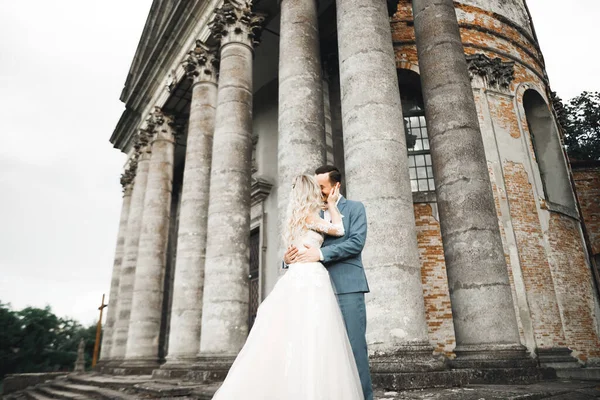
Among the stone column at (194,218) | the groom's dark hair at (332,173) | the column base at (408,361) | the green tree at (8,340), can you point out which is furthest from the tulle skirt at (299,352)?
the green tree at (8,340)

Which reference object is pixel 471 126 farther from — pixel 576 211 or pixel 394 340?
pixel 576 211

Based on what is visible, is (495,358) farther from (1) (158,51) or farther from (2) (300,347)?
(1) (158,51)

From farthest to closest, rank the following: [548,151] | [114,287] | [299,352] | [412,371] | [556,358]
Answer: [114,287] → [548,151] → [556,358] → [412,371] → [299,352]

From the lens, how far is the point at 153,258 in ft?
42.4

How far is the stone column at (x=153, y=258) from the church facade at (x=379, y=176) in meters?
0.06

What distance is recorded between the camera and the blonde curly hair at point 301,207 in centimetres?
276

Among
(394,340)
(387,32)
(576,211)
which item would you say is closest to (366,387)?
(394,340)

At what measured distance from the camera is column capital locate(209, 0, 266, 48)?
991 centimetres

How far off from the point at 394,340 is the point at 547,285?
7.43 metres

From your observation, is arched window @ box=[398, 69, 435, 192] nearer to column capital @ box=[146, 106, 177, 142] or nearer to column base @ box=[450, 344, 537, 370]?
column base @ box=[450, 344, 537, 370]

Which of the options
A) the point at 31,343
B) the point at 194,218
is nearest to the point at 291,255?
the point at 194,218

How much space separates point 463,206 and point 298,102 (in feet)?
11.2

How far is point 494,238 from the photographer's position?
5719 mm

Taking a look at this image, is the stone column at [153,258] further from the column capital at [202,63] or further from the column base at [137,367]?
the column capital at [202,63]
